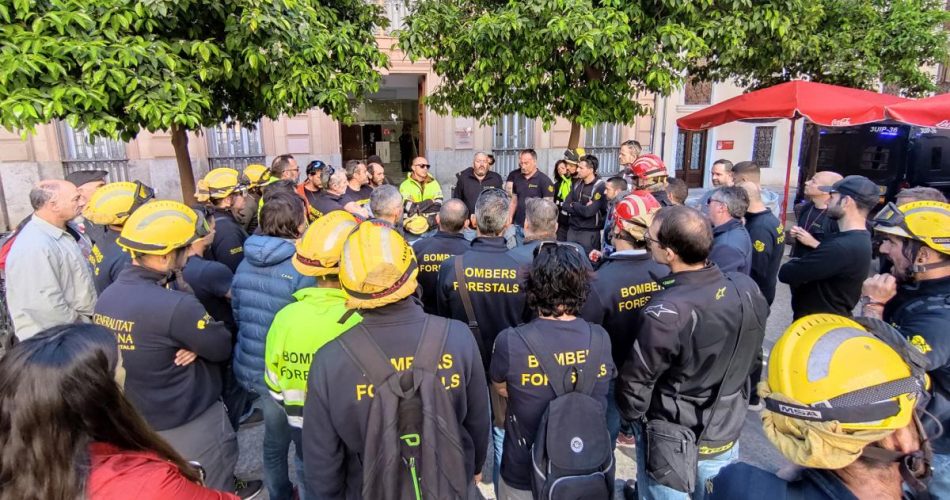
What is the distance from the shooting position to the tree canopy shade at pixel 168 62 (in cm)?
371

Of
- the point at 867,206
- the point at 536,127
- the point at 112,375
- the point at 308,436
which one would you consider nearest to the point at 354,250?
the point at 308,436

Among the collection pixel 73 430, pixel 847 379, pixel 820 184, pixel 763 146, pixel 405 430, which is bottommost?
pixel 405 430

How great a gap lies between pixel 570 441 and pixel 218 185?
3648mm

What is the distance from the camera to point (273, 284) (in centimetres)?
292

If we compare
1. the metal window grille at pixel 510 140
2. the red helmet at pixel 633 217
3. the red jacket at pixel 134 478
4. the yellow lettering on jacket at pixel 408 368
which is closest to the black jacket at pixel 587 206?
the red helmet at pixel 633 217

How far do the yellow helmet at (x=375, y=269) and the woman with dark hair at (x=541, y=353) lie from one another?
0.61 m

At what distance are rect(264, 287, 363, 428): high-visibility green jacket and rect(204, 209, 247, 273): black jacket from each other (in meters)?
1.95

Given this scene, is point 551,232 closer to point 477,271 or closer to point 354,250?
point 477,271

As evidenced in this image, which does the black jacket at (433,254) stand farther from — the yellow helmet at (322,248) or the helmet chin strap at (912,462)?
the helmet chin strap at (912,462)

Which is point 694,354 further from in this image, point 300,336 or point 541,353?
point 300,336

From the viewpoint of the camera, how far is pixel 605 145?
50.8 ft

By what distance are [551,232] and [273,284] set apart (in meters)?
1.77

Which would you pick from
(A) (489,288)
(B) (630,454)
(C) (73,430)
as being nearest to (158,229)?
(C) (73,430)

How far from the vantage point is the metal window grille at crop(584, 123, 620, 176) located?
15.2 metres
